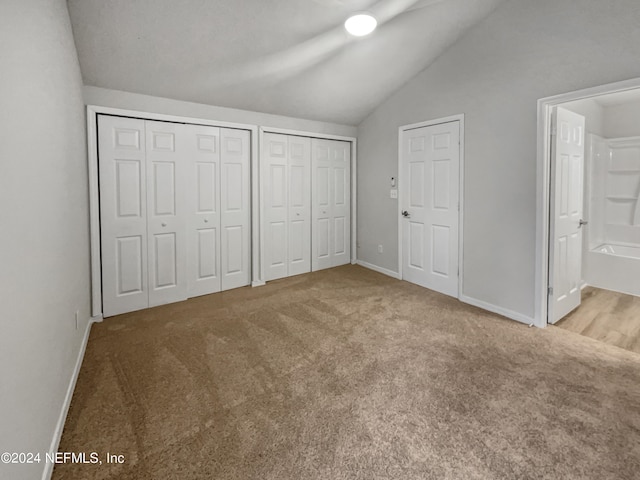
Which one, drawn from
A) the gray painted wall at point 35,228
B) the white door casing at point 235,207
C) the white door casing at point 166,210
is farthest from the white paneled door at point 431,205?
the gray painted wall at point 35,228

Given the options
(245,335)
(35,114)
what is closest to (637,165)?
(245,335)

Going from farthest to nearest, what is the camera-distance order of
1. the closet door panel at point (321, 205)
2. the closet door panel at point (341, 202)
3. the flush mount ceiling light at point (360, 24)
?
1. the closet door panel at point (341, 202)
2. the closet door panel at point (321, 205)
3. the flush mount ceiling light at point (360, 24)

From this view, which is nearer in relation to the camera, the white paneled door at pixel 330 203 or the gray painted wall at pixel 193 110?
the gray painted wall at pixel 193 110

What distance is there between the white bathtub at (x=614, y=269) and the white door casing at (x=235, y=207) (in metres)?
4.30

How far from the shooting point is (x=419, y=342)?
273 centimetres

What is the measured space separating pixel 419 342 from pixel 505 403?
829 millimetres

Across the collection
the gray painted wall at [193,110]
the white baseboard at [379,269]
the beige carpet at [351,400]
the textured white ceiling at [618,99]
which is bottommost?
the beige carpet at [351,400]

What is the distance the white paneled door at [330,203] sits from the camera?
15.8 feet

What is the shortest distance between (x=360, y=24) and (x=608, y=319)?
359 centimetres

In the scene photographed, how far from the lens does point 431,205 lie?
4016 millimetres

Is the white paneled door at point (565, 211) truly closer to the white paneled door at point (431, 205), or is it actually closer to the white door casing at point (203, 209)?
the white paneled door at point (431, 205)

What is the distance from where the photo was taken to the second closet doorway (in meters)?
4.39

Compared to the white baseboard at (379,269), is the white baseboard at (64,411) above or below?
below

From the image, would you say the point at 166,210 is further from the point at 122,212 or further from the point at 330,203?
the point at 330,203
